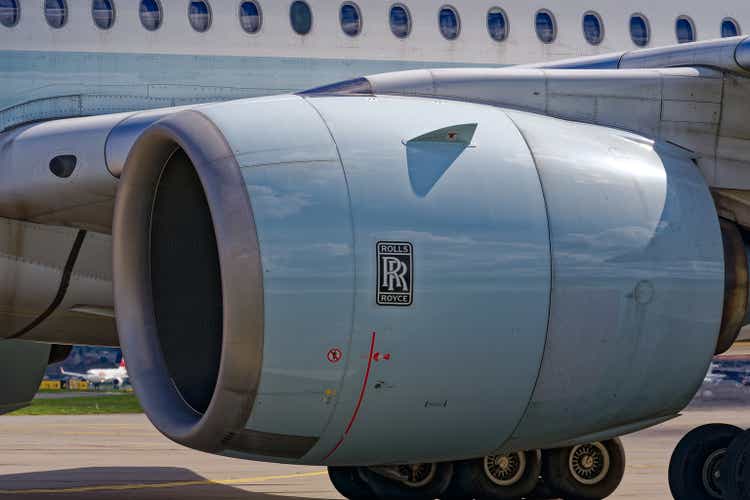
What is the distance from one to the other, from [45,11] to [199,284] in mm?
3852

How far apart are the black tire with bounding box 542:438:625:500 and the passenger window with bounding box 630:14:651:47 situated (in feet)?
11.0

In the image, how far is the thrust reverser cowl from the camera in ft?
20.6

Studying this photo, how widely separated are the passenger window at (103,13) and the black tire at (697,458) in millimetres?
4951

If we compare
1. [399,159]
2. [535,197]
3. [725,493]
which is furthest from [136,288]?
[725,493]

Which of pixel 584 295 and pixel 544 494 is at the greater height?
pixel 584 295

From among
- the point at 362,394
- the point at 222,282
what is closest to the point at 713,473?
the point at 362,394

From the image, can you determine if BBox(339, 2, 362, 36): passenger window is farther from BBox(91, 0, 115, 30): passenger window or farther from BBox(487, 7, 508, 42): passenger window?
BBox(91, 0, 115, 30): passenger window

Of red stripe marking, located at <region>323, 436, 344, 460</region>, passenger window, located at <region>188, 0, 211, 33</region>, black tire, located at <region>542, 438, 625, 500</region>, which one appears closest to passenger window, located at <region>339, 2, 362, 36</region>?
passenger window, located at <region>188, 0, 211, 33</region>

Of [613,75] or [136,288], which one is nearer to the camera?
[136,288]

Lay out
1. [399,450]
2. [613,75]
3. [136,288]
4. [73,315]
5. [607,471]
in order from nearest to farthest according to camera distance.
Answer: [399,450]
[136,288]
[613,75]
[73,315]
[607,471]

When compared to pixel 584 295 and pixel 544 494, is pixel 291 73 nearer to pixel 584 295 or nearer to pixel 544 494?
pixel 544 494

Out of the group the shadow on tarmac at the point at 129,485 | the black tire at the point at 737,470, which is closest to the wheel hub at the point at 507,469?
the shadow on tarmac at the point at 129,485

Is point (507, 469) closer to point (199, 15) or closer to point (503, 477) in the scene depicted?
point (503, 477)

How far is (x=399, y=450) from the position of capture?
6605 millimetres
